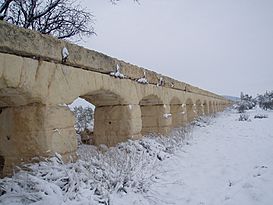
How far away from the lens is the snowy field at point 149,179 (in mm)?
3172

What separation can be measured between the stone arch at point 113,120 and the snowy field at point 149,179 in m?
0.35

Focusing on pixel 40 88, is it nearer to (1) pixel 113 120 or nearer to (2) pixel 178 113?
(1) pixel 113 120

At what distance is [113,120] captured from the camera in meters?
6.12

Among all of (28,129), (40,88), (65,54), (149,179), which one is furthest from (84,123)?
(40,88)

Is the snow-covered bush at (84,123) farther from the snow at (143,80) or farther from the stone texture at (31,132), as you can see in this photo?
the stone texture at (31,132)

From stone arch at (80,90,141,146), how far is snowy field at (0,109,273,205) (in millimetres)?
347

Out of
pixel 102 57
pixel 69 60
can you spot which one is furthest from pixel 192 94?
pixel 69 60

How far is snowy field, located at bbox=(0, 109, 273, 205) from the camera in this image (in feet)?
10.4

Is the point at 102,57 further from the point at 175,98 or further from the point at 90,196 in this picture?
the point at 175,98

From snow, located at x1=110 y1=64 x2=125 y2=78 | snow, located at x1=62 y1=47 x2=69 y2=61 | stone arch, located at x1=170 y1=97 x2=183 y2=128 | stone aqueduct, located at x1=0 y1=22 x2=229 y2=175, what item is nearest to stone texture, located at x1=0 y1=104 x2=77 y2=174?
stone aqueduct, located at x1=0 y1=22 x2=229 y2=175

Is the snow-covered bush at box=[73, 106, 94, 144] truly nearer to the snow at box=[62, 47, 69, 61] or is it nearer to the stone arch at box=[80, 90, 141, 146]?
the stone arch at box=[80, 90, 141, 146]

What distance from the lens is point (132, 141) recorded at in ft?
19.5

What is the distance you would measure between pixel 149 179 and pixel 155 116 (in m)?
3.92

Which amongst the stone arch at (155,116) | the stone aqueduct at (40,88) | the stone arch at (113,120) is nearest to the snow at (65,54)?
the stone aqueduct at (40,88)
